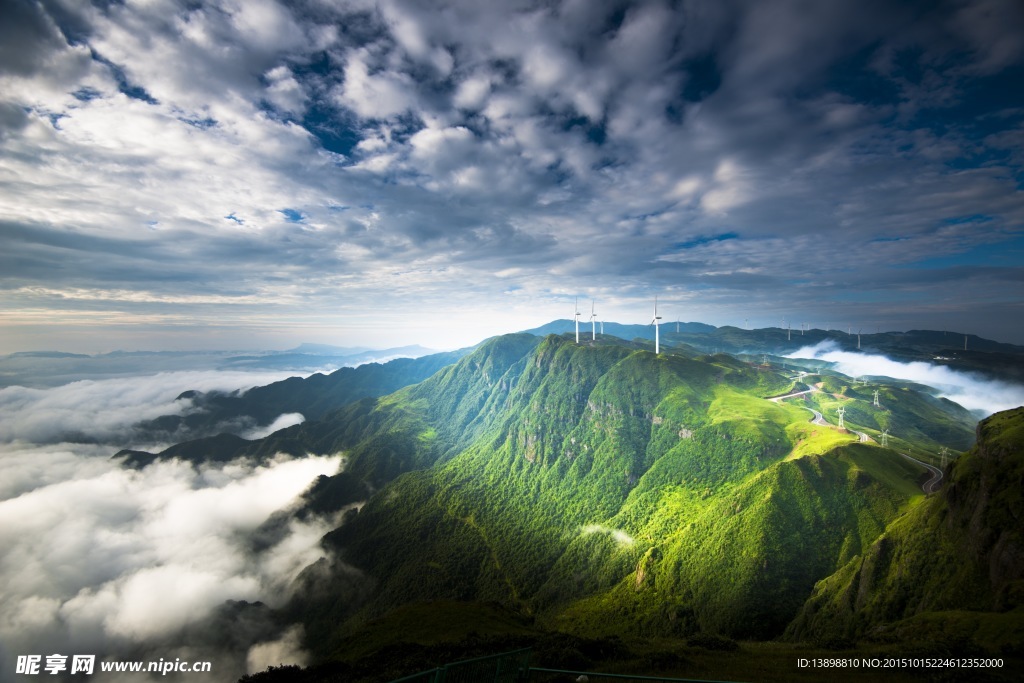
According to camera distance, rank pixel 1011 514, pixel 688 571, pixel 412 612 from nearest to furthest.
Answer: pixel 1011 514
pixel 412 612
pixel 688 571

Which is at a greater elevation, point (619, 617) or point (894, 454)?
point (894, 454)

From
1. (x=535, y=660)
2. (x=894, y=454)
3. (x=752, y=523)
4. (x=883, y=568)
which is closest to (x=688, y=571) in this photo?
(x=752, y=523)

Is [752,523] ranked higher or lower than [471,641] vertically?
lower

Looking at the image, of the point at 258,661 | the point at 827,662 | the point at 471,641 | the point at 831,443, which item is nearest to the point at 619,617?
the point at 831,443

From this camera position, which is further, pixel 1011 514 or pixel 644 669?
pixel 1011 514

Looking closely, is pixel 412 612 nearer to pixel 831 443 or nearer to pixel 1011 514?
pixel 1011 514

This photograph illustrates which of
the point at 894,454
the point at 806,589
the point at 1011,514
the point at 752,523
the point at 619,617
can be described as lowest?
the point at 619,617

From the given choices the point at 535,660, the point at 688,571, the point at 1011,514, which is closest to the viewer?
the point at 535,660

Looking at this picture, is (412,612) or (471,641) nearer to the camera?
(471,641)

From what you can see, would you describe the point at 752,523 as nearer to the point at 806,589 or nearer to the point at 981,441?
the point at 806,589
